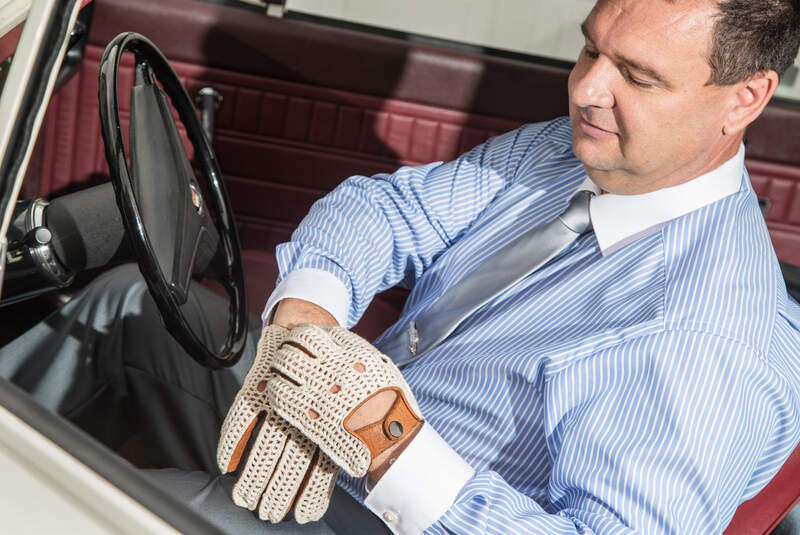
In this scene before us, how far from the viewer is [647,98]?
1055 mm

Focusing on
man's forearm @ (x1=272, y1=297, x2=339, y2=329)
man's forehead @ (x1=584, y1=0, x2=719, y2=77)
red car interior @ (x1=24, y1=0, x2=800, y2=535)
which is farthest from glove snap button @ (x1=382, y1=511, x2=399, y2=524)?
red car interior @ (x1=24, y1=0, x2=800, y2=535)

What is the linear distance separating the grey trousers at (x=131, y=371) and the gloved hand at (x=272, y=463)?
35 centimetres

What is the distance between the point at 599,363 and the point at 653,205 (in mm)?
243

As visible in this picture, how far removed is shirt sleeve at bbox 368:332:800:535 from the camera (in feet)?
3.08

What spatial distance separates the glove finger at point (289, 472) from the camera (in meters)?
0.99

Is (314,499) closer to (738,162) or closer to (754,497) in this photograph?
(754,497)

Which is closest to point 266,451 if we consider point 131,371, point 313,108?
point 131,371

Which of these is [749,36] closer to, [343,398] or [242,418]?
[343,398]

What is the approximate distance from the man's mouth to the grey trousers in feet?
2.19

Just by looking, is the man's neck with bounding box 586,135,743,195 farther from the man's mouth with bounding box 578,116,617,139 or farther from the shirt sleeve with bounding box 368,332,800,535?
the shirt sleeve with bounding box 368,332,800,535

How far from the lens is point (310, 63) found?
1.85m

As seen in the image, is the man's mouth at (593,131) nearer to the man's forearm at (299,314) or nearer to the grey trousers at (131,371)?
the man's forearm at (299,314)

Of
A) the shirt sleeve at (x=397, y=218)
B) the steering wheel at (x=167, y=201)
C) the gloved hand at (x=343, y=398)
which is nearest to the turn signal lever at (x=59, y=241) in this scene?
the steering wheel at (x=167, y=201)

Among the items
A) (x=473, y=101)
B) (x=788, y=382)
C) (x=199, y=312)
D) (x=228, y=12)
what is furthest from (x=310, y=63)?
(x=788, y=382)
